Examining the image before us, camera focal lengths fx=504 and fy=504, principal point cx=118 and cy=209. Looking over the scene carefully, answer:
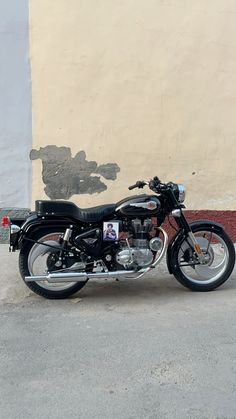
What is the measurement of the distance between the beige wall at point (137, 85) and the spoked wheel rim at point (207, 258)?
1.79 m

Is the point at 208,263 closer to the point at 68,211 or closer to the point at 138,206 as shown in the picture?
the point at 138,206

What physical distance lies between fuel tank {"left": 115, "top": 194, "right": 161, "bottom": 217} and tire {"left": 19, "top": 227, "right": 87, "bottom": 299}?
64 cm

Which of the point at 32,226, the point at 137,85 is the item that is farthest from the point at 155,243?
the point at 137,85

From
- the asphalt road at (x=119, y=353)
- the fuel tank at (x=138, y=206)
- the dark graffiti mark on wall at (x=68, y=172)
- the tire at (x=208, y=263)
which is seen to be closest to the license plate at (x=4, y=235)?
the dark graffiti mark on wall at (x=68, y=172)

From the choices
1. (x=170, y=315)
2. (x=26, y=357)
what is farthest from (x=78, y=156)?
(x=26, y=357)

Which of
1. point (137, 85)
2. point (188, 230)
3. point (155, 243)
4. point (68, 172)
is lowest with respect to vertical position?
point (155, 243)

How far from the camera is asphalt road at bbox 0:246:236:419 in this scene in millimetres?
3145

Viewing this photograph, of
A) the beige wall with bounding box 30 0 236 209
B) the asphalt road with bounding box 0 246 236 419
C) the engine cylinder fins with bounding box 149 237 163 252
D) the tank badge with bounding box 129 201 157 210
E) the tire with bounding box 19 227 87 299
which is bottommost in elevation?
the asphalt road with bounding box 0 246 236 419

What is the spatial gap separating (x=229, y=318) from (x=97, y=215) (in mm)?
1554

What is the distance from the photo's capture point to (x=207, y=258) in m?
5.19

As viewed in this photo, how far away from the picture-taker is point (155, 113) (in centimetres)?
675

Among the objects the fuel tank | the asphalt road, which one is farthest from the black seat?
the asphalt road

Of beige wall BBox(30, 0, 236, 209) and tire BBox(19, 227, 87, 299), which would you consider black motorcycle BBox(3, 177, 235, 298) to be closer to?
tire BBox(19, 227, 87, 299)

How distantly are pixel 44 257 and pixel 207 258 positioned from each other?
1662mm
